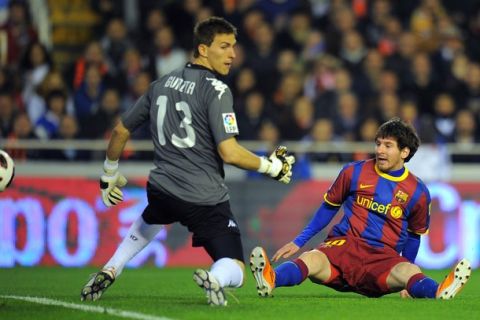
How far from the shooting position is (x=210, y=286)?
26.0 feet

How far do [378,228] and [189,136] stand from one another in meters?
1.78

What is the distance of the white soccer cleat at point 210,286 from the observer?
784cm

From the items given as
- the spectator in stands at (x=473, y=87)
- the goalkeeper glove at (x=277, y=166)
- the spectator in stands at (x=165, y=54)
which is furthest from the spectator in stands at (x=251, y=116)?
the goalkeeper glove at (x=277, y=166)

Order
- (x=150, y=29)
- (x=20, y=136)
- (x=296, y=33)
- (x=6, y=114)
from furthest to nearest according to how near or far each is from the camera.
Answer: (x=150, y=29) → (x=296, y=33) → (x=6, y=114) → (x=20, y=136)

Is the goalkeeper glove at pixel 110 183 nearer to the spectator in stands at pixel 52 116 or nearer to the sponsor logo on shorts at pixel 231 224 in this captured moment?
the sponsor logo on shorts at pixel 231 224

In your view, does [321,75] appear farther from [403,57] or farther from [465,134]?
[465,134]

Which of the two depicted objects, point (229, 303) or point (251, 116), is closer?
point (229, 303)

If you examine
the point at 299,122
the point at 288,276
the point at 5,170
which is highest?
the point at 5,170

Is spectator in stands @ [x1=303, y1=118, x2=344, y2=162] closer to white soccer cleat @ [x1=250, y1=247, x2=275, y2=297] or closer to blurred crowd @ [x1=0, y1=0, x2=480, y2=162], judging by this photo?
blurred crowd @ [x1=0, y1=0, x2=480, y2=162]

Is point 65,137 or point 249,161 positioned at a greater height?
point 249,161

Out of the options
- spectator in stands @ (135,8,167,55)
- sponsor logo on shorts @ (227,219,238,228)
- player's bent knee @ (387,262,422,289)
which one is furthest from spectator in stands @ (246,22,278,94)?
sponsor logo on shorts @ (227,219,238,228)

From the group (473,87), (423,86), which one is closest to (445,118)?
(423,86)

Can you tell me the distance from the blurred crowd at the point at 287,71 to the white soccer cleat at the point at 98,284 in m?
7.12

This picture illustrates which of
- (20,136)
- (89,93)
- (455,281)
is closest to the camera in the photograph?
(455,281)
